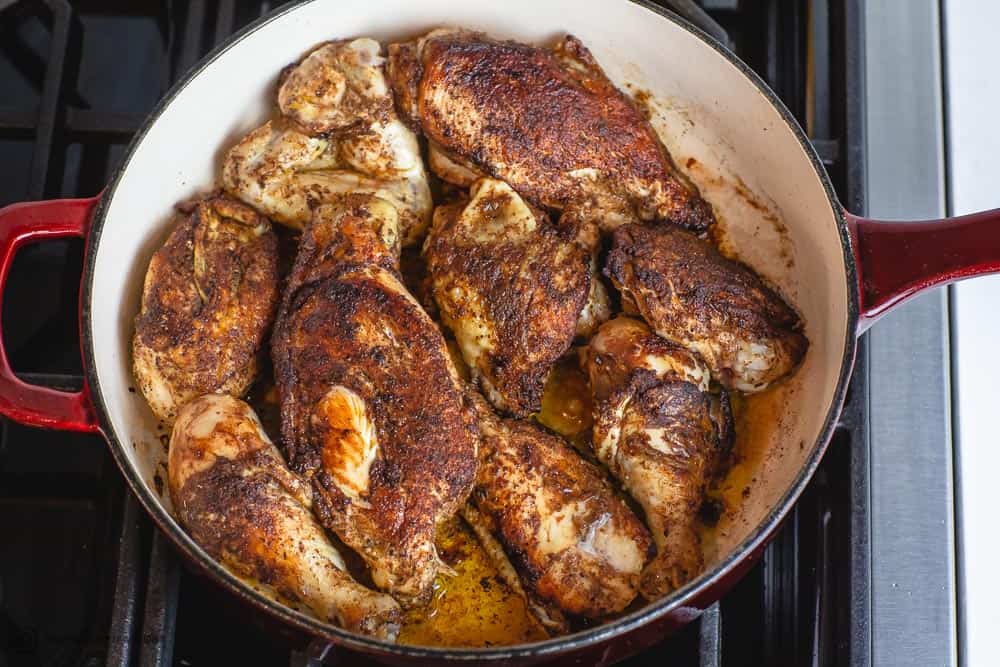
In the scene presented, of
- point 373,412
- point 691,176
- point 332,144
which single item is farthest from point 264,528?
point 691,176

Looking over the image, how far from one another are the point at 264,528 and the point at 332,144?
58 cm

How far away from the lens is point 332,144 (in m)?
1.39

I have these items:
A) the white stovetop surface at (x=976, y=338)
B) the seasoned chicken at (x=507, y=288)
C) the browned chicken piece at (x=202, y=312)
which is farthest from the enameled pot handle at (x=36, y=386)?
the white stovetop surface at (x=976, y=338)

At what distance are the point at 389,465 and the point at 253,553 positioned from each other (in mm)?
194

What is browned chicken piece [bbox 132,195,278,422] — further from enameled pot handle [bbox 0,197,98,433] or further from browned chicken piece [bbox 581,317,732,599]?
browned chicken piece [bbox 581,317,732,599]

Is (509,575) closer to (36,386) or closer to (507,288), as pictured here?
(507,288)

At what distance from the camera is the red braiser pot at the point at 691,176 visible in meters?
1.07

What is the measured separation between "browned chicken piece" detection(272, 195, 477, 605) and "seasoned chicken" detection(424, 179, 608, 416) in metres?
0.07

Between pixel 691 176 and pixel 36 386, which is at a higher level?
pixel 691 176

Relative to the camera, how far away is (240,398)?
132 centimetres

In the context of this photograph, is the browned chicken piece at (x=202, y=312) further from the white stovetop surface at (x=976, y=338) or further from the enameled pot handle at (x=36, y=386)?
the white stovetop surface at (x=976, y=338)

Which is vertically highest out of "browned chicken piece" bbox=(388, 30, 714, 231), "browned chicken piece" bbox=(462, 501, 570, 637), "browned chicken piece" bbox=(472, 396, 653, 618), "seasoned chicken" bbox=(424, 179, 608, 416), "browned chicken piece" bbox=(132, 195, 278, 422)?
"browned chicken piece" bbox=(388, 30, 714, 231)

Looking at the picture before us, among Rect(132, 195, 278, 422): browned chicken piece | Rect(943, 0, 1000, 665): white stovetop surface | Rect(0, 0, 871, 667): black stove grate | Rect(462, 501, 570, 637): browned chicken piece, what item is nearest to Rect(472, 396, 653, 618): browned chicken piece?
Rect(462, 501, 570, 637): browned chicken piece

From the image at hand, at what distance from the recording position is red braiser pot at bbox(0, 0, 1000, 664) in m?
1.07
